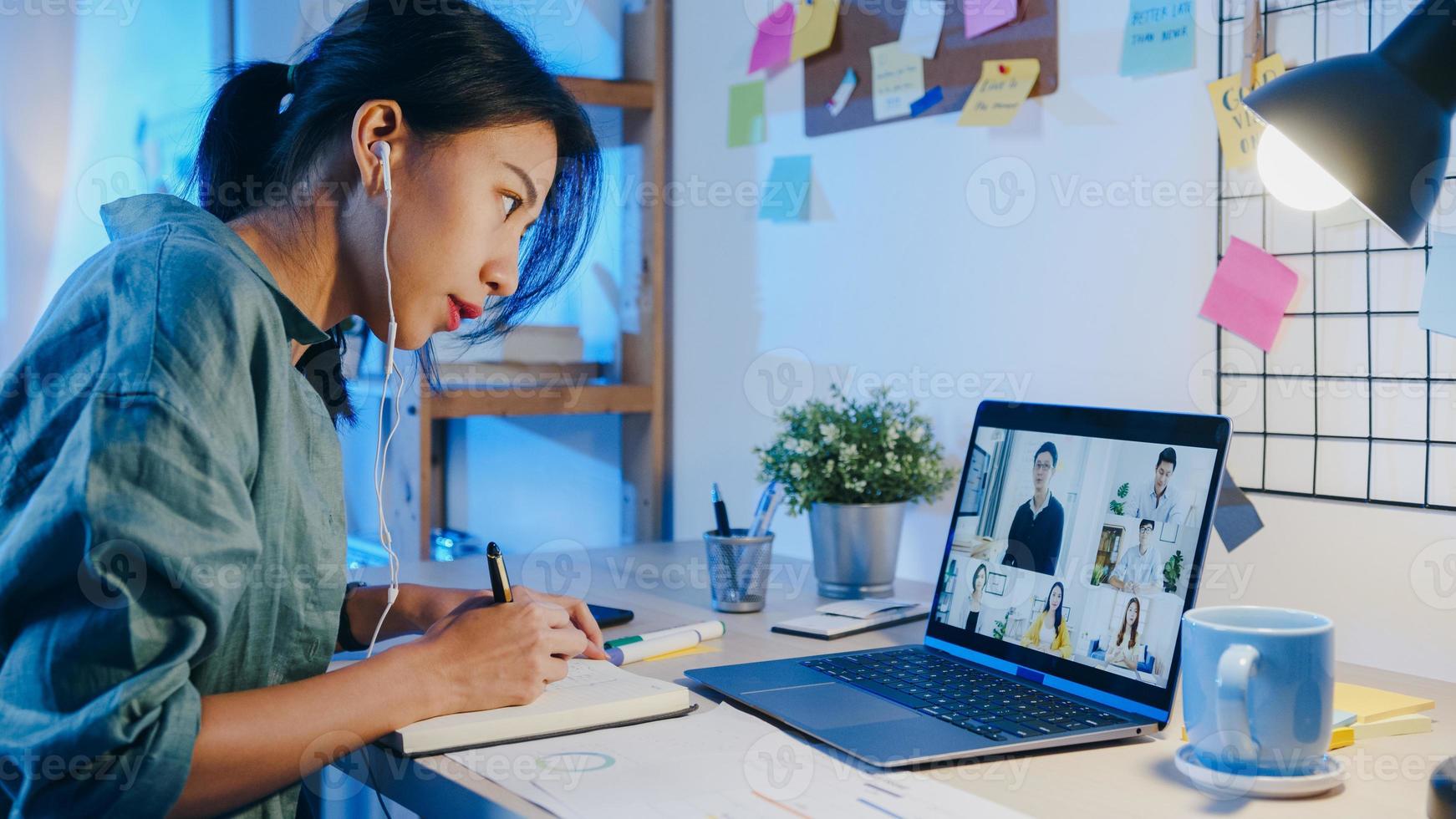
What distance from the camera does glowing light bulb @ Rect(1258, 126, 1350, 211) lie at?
40.1 inches

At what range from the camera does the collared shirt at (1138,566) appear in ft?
2.88

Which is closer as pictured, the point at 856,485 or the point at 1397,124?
the point at 1397,124

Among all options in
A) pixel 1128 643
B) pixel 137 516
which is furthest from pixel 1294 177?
pixel 137 516

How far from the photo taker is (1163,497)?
892 millimetres

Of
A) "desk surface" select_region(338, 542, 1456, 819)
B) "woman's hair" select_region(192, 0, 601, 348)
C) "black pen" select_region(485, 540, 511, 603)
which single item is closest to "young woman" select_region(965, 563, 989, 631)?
"desk surface" select_region(338, 542, 1456, 819)

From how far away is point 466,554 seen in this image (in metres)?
1.86

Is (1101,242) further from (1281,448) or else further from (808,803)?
(808,803)

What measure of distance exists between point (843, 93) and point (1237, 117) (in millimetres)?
541

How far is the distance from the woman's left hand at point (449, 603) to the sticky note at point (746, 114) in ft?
Result: 2.70

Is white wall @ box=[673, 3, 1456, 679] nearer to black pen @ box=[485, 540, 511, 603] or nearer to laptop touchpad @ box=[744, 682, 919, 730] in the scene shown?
laptop touchpad @ box=[744, 682, 919, 730]

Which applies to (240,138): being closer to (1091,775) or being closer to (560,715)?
(560,715)

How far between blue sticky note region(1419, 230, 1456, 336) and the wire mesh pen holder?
61 centimetres

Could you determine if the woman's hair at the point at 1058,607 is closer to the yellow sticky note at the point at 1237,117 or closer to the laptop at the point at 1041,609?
the laptop at the point at 1041,609

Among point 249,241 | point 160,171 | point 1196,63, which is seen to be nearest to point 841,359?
point 1196,63
